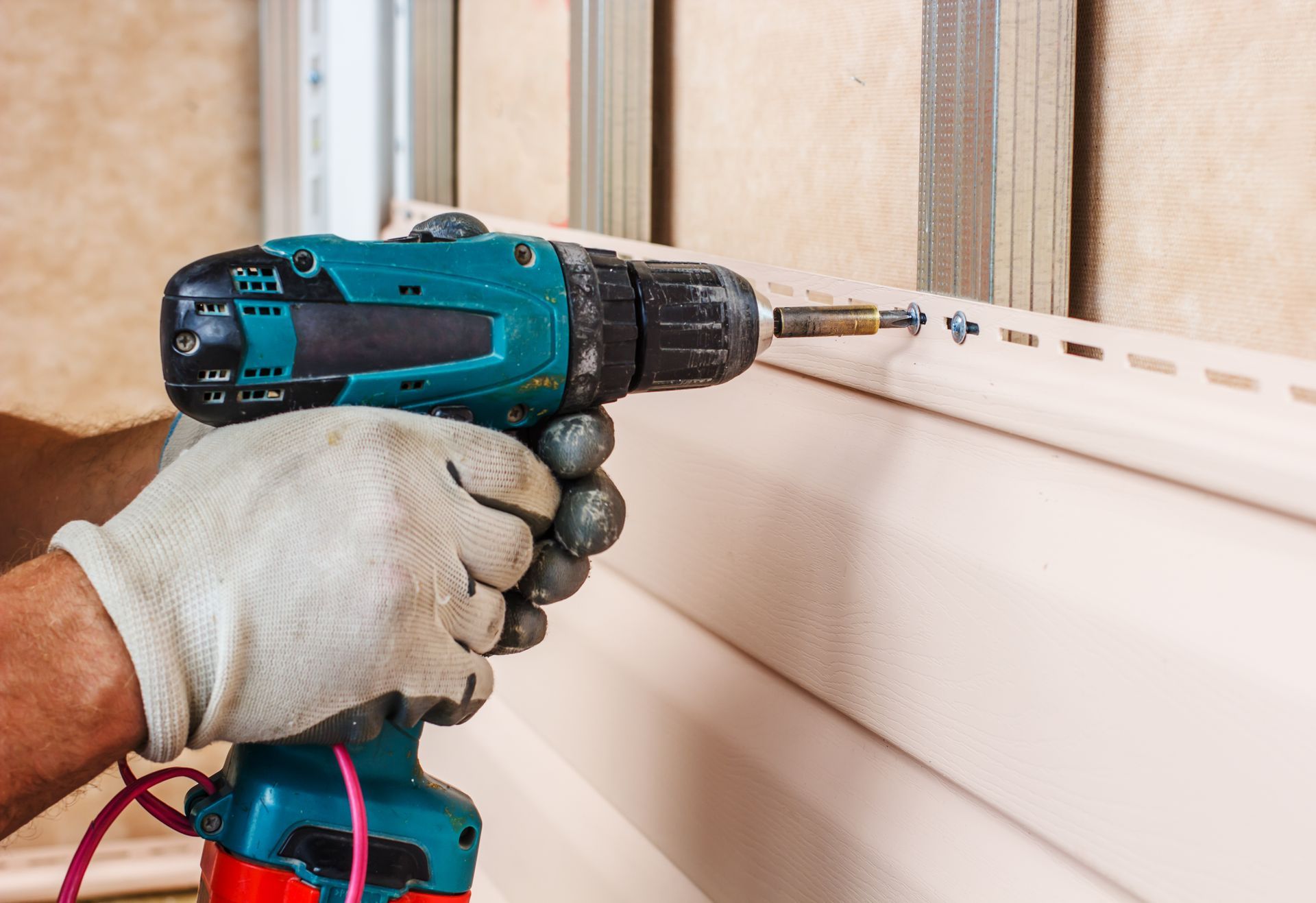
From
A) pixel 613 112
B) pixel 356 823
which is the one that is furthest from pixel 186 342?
pixel 613 112

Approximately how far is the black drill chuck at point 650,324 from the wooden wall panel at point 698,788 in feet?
0.99

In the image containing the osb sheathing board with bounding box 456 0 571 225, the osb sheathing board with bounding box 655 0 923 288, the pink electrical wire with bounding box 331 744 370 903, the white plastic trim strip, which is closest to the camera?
the white plastic trim strip

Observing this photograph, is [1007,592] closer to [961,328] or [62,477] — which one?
[961,328]

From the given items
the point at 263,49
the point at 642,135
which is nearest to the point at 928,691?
the point at 642,135

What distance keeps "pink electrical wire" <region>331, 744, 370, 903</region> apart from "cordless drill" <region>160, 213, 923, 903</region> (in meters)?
0.03

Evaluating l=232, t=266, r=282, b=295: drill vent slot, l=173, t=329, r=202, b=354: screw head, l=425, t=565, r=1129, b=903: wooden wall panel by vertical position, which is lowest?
l=425, t=565, r=1129, b=903: wooden wall panel

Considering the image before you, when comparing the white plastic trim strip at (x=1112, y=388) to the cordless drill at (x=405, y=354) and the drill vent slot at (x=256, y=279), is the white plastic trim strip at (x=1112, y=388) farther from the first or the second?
the drill vent slot at (x=256, y=279)

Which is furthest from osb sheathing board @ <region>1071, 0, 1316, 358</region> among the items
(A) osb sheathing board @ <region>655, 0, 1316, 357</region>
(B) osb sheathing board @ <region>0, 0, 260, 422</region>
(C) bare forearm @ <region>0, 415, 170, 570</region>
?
(B) osb sheathing board @ <region>0, 0, 260, 422</region>

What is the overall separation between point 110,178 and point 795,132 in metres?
1.25

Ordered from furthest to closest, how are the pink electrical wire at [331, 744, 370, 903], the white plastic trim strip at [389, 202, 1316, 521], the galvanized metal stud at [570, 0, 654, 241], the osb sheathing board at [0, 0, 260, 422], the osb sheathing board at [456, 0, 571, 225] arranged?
the osb sheathing board at [0, 0, 260, 422] → the osb sheathing board at [456, 0, 571, 225] → the galvanized metal stud at [570, 0, 654, 241] → the pink electrical wire at [331, 744, 370, 903] → the white plastic trim strip at [389, 202, 1316, 521]

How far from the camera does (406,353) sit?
64 centimetres

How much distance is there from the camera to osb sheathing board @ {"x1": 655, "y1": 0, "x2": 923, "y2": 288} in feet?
2.72

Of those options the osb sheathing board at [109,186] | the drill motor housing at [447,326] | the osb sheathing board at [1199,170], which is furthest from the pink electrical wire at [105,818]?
the osb sheathing board at [109,186]

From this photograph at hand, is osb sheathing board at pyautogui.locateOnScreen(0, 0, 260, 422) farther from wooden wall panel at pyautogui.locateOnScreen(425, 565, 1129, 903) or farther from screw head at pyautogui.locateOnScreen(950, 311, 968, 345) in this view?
screw head at pyautogui.locateOnScreen(950, 311, 968, 345)
